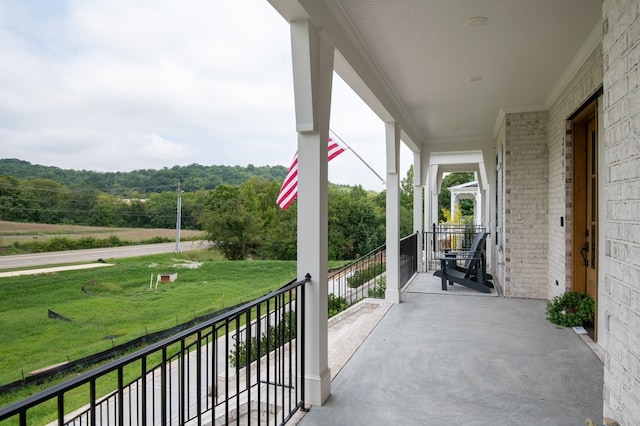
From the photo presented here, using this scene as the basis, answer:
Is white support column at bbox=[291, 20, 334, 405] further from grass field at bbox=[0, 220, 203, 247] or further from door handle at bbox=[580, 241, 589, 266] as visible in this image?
grass field at bbox=[0, 220, 203, 247]

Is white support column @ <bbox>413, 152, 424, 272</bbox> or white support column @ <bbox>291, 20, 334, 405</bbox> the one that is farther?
white support column @ <bbox>413, 152, 424, 272</bbox>

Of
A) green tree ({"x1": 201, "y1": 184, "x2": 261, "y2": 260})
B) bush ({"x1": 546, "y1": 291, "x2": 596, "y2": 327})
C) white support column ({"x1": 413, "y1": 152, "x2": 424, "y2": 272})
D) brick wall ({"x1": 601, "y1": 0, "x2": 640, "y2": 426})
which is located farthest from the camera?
green tree ({"x1": 201, "y1": 184, "x2": 261, "y2": 260})

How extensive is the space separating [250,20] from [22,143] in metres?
20.3

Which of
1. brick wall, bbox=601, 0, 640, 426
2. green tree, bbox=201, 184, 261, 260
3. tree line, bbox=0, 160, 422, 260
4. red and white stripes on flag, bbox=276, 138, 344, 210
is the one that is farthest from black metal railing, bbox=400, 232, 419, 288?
green tree, bbox=201, 184, 261, 260

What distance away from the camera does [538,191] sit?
5.39m

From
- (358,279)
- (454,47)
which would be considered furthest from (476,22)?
(358,279)

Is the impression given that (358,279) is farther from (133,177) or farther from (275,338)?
(133,177)

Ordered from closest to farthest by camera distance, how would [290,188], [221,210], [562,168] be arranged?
1. [562,168]
2. [290,188]
3. [221,210]

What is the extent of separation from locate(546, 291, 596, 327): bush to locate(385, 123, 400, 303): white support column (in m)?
1.79

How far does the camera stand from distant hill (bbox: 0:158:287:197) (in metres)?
11.5

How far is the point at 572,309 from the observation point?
418 centimetres

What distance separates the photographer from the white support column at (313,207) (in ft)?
7.75

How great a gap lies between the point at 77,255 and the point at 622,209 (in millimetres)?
16254

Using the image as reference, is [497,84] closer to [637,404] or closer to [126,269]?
[637,404]
